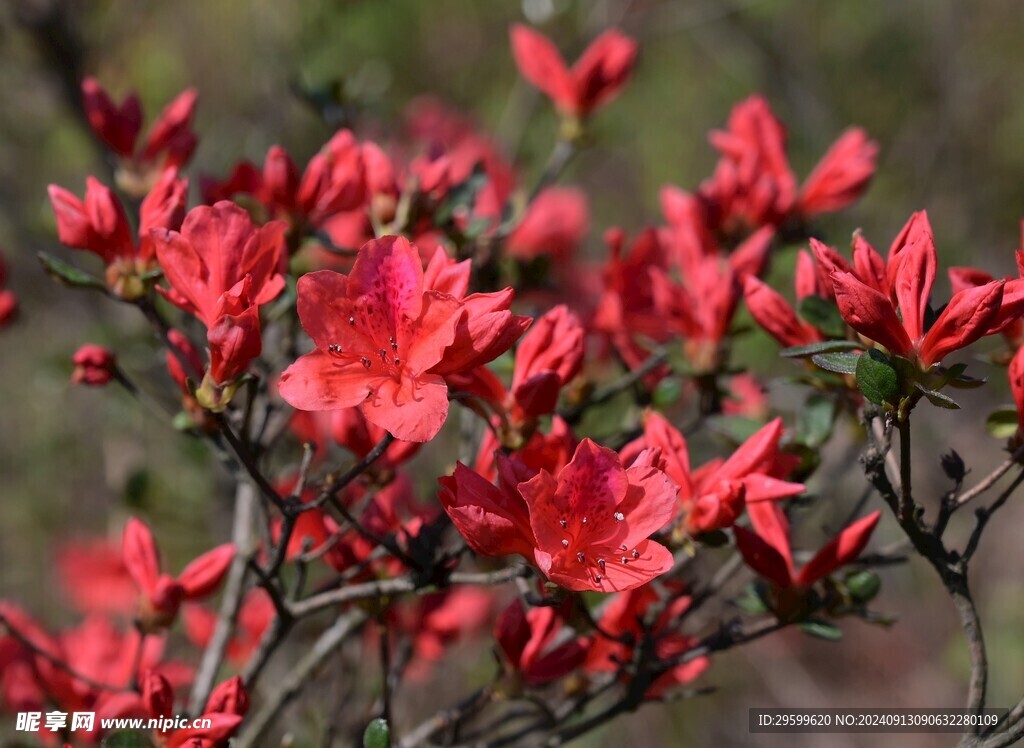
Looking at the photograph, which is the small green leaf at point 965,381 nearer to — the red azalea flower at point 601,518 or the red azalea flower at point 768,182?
the red azalea flower at point 601,518

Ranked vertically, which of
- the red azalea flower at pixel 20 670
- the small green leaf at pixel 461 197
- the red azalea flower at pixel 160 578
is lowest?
the red azalea flower at pixel 20 670

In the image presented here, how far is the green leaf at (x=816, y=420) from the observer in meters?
1.33

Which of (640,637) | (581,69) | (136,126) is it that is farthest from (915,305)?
(136,126)

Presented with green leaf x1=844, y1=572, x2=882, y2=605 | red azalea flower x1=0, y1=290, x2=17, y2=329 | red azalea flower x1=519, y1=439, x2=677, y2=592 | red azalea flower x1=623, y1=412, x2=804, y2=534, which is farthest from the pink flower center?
red azalea flower x1=0, y1=290, x2=17, y2=329

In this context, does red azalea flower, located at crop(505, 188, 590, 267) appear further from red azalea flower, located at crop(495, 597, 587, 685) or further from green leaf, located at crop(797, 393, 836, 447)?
red azalea flower, located at crop(495, 597, 587, 685)

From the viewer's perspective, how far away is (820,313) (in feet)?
3.87

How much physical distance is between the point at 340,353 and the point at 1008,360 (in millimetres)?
820

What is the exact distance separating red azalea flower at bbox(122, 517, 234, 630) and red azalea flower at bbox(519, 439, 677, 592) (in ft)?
1.72

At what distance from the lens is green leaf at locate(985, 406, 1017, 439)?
3.85 ft

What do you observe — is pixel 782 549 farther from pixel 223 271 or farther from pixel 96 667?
pixel 96 667

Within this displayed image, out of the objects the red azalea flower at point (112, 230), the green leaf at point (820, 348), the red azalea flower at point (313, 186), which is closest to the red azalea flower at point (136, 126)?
the red azalea flower at point (313, 186)

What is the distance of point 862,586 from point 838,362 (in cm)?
35

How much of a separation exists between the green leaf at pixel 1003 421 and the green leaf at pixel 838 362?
28 cm

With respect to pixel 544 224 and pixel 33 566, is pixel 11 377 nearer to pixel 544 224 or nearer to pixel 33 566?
pixel 33 566
